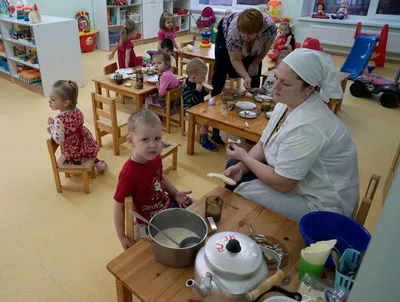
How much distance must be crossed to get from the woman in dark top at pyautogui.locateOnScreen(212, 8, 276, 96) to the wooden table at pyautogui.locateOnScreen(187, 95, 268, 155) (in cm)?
31

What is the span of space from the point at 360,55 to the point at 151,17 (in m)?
4.44

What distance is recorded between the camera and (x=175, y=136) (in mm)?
3469

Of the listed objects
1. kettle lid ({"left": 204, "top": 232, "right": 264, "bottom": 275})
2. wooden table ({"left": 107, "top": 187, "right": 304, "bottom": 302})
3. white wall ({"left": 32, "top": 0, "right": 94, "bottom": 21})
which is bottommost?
wooden table ({"left": 107, "top": 187, "right": 304, "bottom": 302})

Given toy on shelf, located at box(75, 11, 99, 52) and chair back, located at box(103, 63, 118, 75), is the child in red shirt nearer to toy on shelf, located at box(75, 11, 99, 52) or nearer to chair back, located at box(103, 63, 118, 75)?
chair back, located at box(103, 63, 118, 75)

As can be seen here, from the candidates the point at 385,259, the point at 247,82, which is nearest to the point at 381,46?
the point at 247,82

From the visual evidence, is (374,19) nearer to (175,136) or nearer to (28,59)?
(175,136)

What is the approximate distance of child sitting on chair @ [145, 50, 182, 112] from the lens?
3.22 meters

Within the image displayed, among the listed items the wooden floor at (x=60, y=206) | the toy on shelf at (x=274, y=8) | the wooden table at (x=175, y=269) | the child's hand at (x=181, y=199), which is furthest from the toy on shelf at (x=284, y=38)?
the wooden table at (x=175, y=269)

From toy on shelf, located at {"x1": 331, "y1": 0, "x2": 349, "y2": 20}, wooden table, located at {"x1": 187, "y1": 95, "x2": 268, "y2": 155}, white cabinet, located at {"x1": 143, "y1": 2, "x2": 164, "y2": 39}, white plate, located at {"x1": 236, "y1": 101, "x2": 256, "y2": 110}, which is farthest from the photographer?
white cabinet, located at {"x1": 143, "y1": 2, "x2": 164, "y2": 39}

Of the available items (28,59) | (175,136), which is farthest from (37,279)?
(28,59)

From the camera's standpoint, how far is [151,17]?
727 centimetres

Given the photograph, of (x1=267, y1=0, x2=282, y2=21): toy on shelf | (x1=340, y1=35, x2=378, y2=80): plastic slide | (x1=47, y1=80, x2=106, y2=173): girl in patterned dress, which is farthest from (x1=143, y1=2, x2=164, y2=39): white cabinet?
(x1=47, y1=80, x2=106, y2=173): girl in patterned dress

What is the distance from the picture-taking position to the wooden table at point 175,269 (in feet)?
3.23

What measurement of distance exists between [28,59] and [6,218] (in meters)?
2.93
